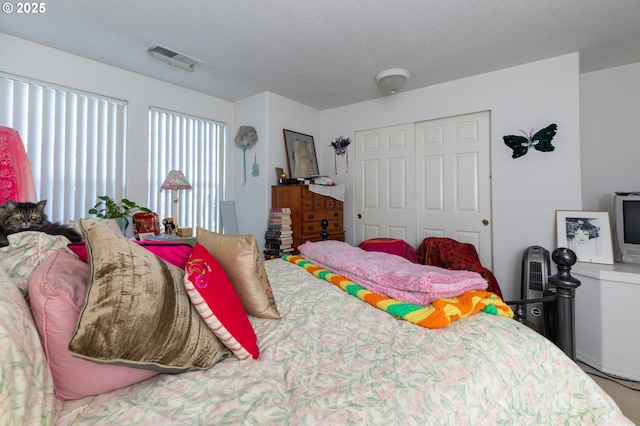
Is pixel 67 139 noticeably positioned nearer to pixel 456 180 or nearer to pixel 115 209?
pixel 115 209

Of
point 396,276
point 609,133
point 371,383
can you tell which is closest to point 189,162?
point 396,276

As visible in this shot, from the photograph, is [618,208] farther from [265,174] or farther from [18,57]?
[18,57]

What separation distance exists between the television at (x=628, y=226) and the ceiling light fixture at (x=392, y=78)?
2.20 meters

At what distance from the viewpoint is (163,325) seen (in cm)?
81

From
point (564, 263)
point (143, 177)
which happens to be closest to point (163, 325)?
point (564, 263)

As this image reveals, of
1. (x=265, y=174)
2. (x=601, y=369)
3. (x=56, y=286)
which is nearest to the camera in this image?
(x=56, y=286)

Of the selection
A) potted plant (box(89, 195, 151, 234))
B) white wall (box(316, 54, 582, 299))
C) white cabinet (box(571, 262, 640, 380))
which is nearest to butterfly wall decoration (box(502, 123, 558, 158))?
white wall (box(316, 54, 582, 299))

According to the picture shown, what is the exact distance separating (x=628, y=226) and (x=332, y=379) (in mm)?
3082

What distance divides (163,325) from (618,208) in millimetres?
3485

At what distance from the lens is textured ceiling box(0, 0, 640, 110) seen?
2.11 metres

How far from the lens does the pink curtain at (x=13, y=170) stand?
1.99 metres

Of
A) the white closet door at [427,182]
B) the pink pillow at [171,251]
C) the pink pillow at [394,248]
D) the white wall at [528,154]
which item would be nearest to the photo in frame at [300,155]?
the white closet door at [427,182]

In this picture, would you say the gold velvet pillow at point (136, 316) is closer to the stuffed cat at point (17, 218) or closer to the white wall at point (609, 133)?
the stuffed cat at point (17, 218)

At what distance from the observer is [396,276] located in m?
1.45
